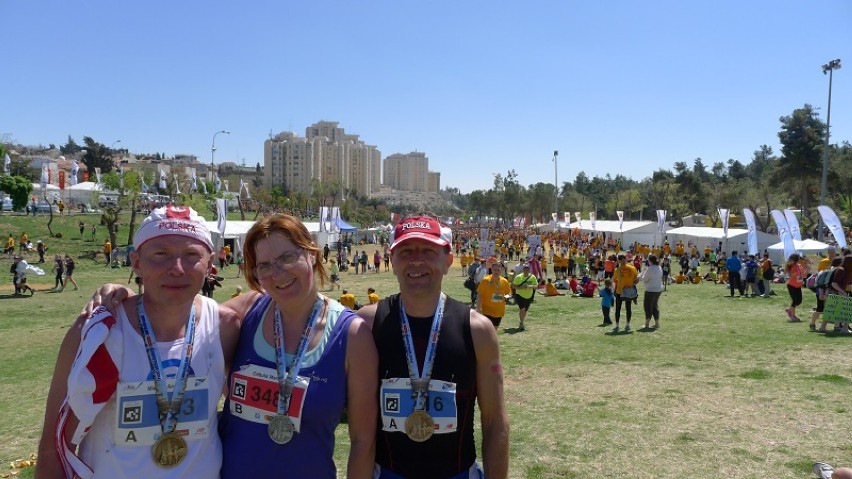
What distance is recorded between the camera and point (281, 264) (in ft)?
7.93

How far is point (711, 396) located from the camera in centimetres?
745

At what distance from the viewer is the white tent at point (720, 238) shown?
34.3 meters

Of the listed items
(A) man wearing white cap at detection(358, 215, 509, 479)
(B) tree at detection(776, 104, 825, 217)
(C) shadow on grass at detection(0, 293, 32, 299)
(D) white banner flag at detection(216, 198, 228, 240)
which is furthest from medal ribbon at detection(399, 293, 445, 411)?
(B) tree at detection(776, 104, 825, 217)

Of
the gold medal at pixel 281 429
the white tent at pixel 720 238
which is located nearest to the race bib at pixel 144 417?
the gold medal at pixel 281 429

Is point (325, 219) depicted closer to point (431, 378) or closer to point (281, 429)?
point (431, 378)

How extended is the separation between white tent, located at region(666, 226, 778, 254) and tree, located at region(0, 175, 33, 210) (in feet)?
169

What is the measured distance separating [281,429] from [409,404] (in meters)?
0.54

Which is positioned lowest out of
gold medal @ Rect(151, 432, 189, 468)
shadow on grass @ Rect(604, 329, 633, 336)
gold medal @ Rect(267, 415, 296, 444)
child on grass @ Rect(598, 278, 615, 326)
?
shadow on grass @ Rect(604, 329, 633, 336)

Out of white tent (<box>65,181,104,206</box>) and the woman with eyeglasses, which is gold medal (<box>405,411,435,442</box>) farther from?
white tent (<box>65,181,104,206</box>)

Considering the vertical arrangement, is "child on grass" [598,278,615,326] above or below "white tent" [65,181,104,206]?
below

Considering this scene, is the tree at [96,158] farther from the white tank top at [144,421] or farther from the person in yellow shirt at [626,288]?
the white tank top at [144,421]

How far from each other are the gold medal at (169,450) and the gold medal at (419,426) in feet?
2.93

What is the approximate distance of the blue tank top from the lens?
7.60 ft

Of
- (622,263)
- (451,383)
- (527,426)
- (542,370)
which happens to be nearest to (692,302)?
(622,263)
